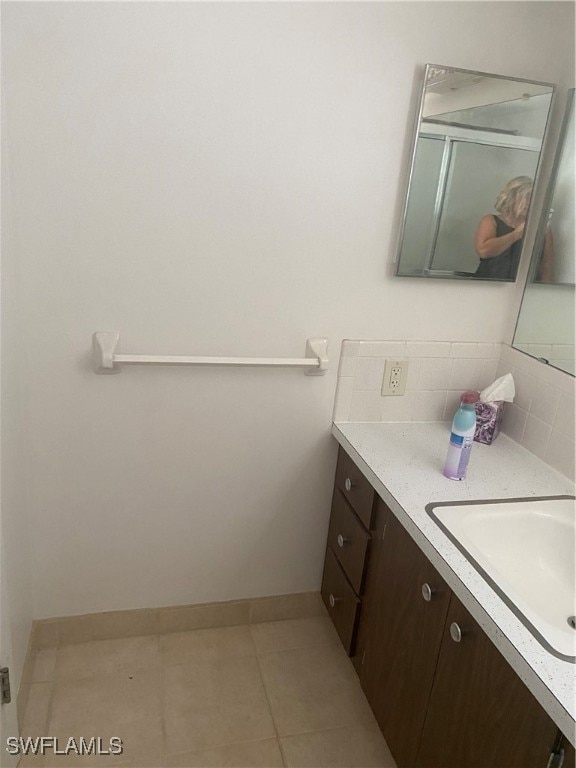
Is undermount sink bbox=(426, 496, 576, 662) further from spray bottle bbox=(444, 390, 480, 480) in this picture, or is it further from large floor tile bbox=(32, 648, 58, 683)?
large floor tile bbox=(32, 648, 58, 683)

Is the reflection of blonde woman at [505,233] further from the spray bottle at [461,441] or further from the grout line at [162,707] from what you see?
the grout line at [162,707]

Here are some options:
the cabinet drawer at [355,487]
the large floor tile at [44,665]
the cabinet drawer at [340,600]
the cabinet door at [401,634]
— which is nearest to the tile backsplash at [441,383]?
the cabinet drawer at [355,487]

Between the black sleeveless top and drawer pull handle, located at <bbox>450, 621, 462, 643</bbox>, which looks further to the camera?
the black sleeveless top

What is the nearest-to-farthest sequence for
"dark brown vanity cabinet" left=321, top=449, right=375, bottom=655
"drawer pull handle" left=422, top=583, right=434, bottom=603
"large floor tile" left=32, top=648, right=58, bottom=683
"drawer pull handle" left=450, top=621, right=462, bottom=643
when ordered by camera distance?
1. "drawer pull handle" left=450, top=621, right=462, bottom=643
2. "drawer pull handle" left=422, top=583, right=434, bottom=603
3. "dark brown vanity cabinet" left=321, top=449, right=375, bottom=655
4. "large floor tile" left=32, top=648, right=58, bottom=683

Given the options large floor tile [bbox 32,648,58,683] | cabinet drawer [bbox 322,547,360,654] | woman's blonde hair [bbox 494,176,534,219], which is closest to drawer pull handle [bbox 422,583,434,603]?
cabinet drawer [bbox 322,547,360,654]

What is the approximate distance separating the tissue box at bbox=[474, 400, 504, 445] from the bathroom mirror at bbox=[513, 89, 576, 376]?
0.66 ft

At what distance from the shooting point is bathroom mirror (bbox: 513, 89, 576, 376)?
159 centimetres

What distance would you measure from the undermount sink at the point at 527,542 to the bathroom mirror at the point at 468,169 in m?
0.71

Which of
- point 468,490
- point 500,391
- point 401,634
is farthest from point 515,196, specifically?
point 401,634

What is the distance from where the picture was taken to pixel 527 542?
4.52 ft

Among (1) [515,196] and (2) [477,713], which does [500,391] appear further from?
(2) [477,713]

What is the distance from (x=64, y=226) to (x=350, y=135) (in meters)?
0.79

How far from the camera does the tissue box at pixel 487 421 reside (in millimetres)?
1722

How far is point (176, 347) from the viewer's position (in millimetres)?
1622
